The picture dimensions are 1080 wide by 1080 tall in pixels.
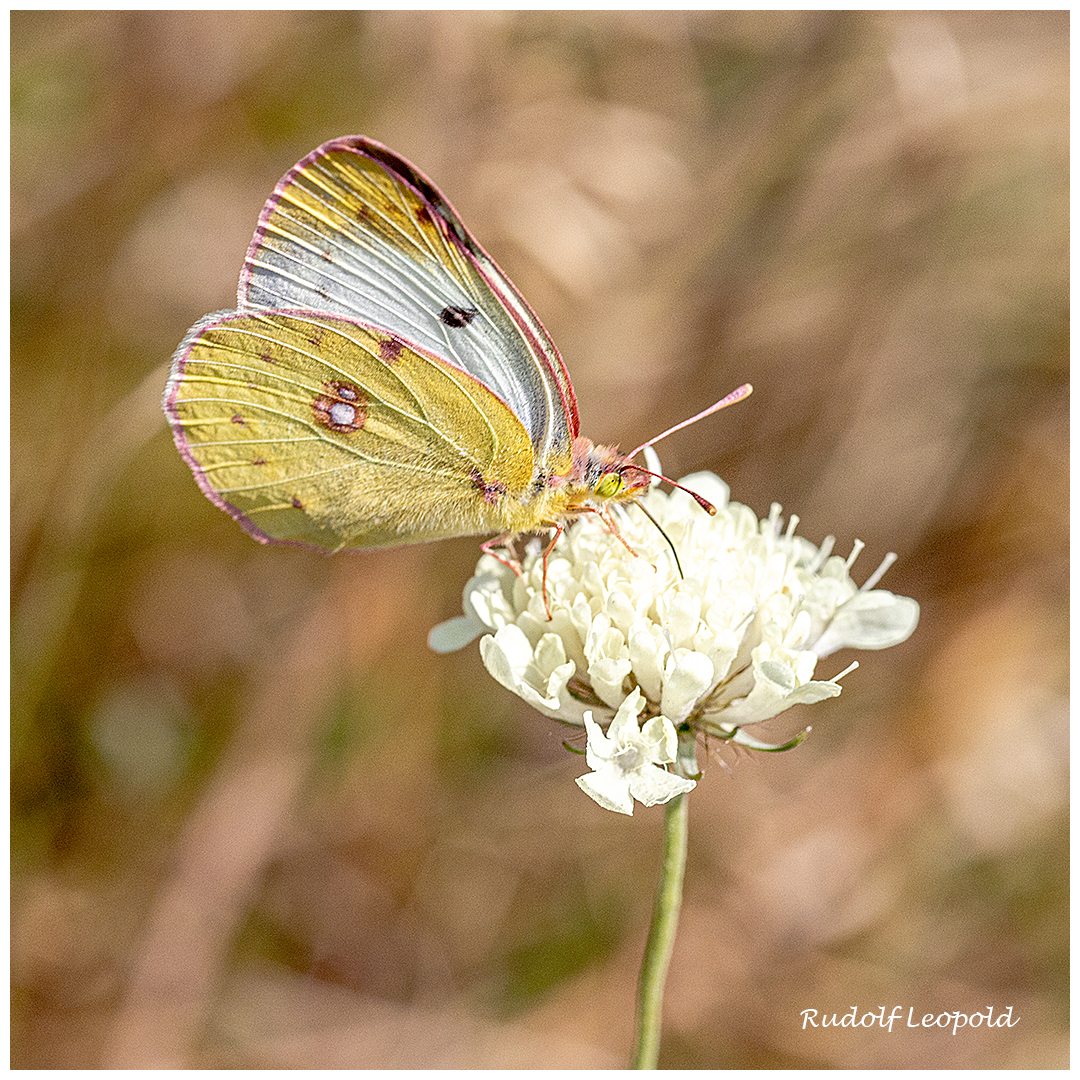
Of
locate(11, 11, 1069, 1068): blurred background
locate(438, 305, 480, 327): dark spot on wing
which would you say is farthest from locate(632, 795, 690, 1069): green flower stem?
locate(11, 11, 1069, 1068): blurred background

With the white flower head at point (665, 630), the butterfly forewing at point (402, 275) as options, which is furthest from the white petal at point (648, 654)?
the butterfly forewing at point (402, 275)

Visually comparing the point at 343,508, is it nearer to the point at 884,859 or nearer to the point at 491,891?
the point at 491,891

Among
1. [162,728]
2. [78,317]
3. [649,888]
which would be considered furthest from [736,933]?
[78,317]

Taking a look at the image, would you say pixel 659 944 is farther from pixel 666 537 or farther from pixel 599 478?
pixel 599 478

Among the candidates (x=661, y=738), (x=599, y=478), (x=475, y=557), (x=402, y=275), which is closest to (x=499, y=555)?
(x=599, y=478)

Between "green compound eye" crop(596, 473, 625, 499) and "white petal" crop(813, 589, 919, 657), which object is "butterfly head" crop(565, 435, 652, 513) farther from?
"white petal" crop(813, 589, 919, 657)

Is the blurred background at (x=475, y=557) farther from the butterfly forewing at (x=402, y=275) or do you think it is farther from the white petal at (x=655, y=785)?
the white petal at (x=655, y=785)
